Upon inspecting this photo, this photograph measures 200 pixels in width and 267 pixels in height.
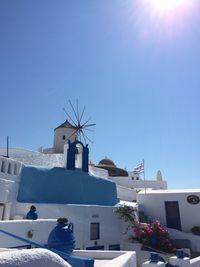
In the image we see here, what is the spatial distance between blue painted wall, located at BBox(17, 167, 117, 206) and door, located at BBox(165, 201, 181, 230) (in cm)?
421

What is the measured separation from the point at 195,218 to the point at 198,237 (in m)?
1.49

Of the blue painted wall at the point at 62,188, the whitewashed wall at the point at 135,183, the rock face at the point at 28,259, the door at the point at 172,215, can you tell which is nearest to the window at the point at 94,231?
the blue painted wall at the point at 62,188

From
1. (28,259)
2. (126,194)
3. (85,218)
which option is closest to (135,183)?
(126,194)

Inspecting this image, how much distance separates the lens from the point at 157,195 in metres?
20.0

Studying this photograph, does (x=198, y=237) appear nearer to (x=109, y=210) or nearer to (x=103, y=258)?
(x=109, y=210)

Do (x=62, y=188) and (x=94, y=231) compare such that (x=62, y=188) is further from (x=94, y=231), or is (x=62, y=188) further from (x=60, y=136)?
(x=60, y=136)

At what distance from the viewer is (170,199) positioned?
1956 cm

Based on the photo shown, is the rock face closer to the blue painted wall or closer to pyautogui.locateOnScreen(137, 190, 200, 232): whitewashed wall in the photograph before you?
the blue painted wall

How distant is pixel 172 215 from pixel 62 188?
900 cm

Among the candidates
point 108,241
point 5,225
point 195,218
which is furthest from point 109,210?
point 5,225

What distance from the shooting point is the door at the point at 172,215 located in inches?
746

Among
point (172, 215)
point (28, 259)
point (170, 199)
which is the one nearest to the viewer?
point (28, 259)

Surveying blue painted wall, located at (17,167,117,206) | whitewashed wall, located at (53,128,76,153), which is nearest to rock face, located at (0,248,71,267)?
blue painted wall, located at (17,167,117,206)

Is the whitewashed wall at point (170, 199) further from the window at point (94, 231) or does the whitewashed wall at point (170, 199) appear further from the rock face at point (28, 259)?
the rock face at point (28, 259)
